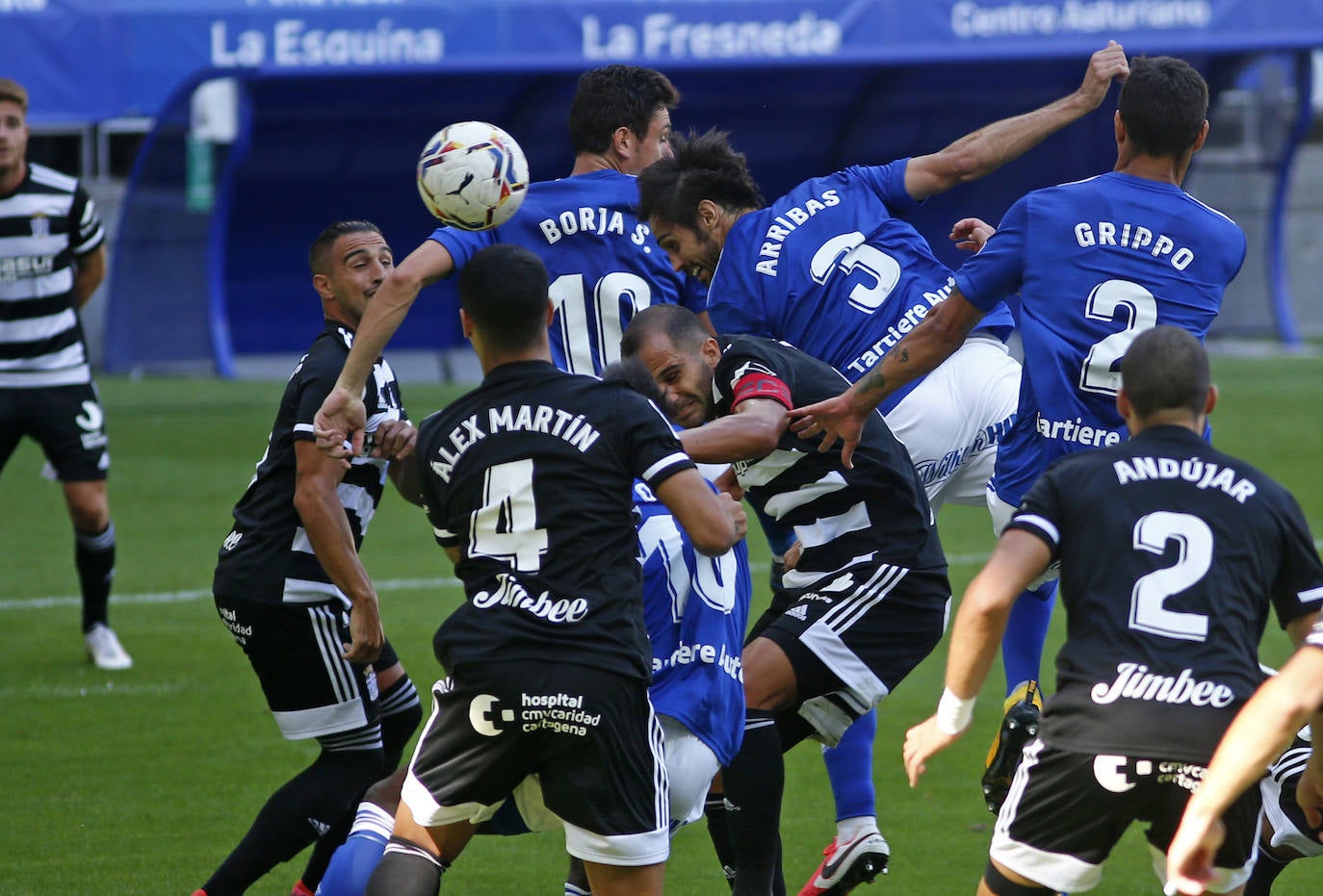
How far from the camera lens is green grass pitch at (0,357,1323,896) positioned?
5645 mm

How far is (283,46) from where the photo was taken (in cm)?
2128

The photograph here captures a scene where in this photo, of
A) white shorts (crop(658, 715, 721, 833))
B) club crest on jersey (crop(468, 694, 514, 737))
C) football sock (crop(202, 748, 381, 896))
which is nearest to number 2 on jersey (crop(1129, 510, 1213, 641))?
white shorts (crop(658, 715, 721, 833))

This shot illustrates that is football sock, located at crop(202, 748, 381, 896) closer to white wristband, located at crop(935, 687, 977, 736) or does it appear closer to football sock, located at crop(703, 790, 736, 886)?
football sock, located at crop(703, 790, 736, 886)

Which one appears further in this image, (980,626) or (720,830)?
(720,830)

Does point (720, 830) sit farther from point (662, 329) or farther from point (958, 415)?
point (958, 415)

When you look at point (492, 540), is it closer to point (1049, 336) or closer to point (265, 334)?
point (1049, 336)

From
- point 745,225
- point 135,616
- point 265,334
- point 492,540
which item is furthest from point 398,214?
point 492,540

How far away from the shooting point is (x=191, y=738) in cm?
716

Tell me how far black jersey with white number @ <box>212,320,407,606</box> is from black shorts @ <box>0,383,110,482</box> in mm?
3299

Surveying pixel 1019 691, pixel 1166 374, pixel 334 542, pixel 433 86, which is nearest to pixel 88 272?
pixel 334 542

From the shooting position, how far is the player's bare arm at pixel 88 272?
339 inches

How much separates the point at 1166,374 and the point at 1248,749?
84 cm

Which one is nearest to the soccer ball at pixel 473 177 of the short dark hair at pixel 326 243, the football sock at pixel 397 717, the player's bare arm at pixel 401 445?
the short dark hair at pixel 326 243

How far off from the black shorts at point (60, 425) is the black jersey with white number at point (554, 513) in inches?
188
